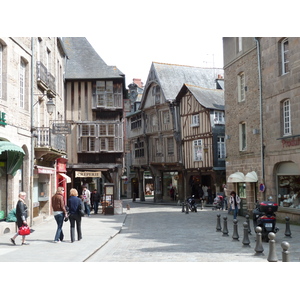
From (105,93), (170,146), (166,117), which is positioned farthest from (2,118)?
(166,117)

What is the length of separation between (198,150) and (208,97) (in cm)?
413

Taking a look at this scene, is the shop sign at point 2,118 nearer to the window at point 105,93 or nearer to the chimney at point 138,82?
the window at point 105,93

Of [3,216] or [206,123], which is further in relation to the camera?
[206,123]

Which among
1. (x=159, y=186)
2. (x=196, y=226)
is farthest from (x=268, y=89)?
(x=159, y=186)

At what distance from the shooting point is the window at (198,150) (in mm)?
33656

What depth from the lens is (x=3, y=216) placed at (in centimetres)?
1395

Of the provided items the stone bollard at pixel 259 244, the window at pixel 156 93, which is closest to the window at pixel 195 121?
the window at pixel 156 93

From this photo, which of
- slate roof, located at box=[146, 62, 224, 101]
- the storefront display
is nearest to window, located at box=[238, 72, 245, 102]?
the storefront display

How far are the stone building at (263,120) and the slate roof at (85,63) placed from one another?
7362 millimetres

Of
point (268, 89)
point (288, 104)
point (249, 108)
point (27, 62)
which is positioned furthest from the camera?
point (249, 108)

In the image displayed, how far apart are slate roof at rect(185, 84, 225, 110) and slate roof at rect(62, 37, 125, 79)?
8.46 m

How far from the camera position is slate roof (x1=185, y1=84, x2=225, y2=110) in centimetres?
3288

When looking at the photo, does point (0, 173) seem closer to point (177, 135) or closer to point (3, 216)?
point (3, 216)

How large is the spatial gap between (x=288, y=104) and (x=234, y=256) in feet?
31.5
